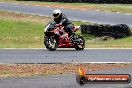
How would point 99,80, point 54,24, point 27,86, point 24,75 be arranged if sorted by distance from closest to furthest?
point 99,80
point 27,86
point 24,75
point 54,24

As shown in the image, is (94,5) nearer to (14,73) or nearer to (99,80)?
(14,73)

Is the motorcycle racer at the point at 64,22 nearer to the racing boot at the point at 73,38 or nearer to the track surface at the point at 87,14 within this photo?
the racing boot at the point at 73,38

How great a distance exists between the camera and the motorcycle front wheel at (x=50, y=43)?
58.6 ft

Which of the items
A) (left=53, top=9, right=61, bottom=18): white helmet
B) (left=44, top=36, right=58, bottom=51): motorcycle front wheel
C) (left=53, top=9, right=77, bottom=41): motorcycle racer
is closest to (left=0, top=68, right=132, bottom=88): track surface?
(left=44, top=36, right=58, bottom=51): motorcycle front wheel

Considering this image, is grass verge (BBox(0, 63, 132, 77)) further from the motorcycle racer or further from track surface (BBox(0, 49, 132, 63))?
the motorcycle racer

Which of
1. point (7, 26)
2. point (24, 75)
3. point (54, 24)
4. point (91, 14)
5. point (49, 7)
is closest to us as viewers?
point (24, 75)

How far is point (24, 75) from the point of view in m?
11.7

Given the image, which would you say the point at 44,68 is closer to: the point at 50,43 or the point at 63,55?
the point at 63,55

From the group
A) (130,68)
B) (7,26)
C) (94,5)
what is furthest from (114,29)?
(94,5)

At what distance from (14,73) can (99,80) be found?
17.9 feet

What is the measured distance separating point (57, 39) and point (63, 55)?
2088mm

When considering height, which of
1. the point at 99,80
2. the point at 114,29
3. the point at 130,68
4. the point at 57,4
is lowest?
the point at 57,4

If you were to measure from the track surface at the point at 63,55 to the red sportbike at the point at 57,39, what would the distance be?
20 cm

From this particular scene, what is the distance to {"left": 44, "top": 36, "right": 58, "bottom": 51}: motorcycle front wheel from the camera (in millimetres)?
17875
